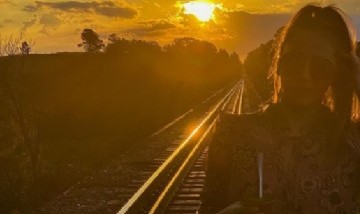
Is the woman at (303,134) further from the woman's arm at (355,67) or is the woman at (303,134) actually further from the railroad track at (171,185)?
the railroad track at (171,185)

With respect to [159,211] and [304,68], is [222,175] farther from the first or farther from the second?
[159,211]

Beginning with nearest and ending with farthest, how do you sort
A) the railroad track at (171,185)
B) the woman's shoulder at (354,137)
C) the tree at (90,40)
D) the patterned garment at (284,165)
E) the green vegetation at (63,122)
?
the patterned garment at (284,165) < the woman's shoulder at (354,137) < the railroad track at (171,185) < the green vegetation at (63,122) < the tree at (90,40)

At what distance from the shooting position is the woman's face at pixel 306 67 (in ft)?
6.48

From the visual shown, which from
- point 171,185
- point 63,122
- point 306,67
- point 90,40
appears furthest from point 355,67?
point 90,40

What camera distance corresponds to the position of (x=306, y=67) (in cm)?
198

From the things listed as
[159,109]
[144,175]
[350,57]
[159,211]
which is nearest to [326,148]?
[350,57]

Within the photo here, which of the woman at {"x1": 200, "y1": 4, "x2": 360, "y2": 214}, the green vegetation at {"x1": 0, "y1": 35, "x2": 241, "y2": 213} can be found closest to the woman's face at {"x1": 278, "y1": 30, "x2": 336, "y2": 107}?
the woman at {"x1": 200, "y1": 4, "x2": 360, "y2": 214}

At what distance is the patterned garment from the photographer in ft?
6.16

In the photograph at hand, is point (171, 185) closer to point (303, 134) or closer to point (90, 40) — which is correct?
point (303, 134)

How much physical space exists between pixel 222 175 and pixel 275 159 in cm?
18

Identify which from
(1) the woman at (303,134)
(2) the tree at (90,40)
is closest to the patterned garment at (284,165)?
(1) the woman at (303,134)

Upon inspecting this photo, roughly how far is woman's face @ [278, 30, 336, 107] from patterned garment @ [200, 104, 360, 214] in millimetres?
75

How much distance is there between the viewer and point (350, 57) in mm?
2016

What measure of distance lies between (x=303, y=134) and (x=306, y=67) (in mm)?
219
